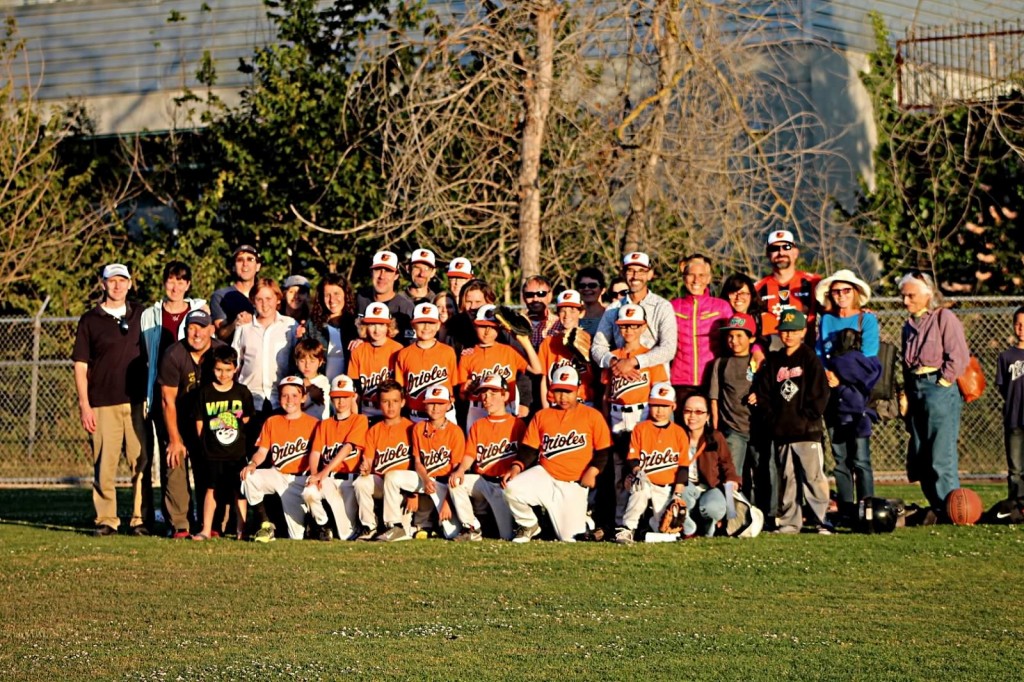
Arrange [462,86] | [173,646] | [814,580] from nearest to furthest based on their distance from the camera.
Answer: [173,646] < [814,580] < [462,86]

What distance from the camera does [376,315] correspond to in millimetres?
10953

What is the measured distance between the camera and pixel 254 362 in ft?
36.7

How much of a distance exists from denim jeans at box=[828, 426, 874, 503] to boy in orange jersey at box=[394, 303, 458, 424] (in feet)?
9.75

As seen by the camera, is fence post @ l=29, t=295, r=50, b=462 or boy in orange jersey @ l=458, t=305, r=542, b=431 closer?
boy in orange jersey @ l=458, t=305, r=542, b=431

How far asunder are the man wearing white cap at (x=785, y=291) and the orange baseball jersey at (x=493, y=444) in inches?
83.9

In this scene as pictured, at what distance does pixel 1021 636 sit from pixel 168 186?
16193mm

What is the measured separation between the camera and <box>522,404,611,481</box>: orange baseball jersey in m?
10.4

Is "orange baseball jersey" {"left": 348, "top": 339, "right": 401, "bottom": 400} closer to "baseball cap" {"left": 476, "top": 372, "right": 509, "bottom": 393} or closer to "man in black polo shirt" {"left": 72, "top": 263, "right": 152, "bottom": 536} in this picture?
"baseball cap" {"left": 476, "top": 372, "right": 509, "bottom": 393}

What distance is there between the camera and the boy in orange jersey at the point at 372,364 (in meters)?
11.0

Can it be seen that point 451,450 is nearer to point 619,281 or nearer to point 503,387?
point 503,387

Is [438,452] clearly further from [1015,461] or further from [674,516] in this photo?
[1015,461]

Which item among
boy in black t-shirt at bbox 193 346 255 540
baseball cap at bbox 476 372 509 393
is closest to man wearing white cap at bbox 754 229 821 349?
baseball cap at bbox 476 372 509 393

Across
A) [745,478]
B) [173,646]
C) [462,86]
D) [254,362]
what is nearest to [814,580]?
[745,478]

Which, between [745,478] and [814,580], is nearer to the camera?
[814,580]
